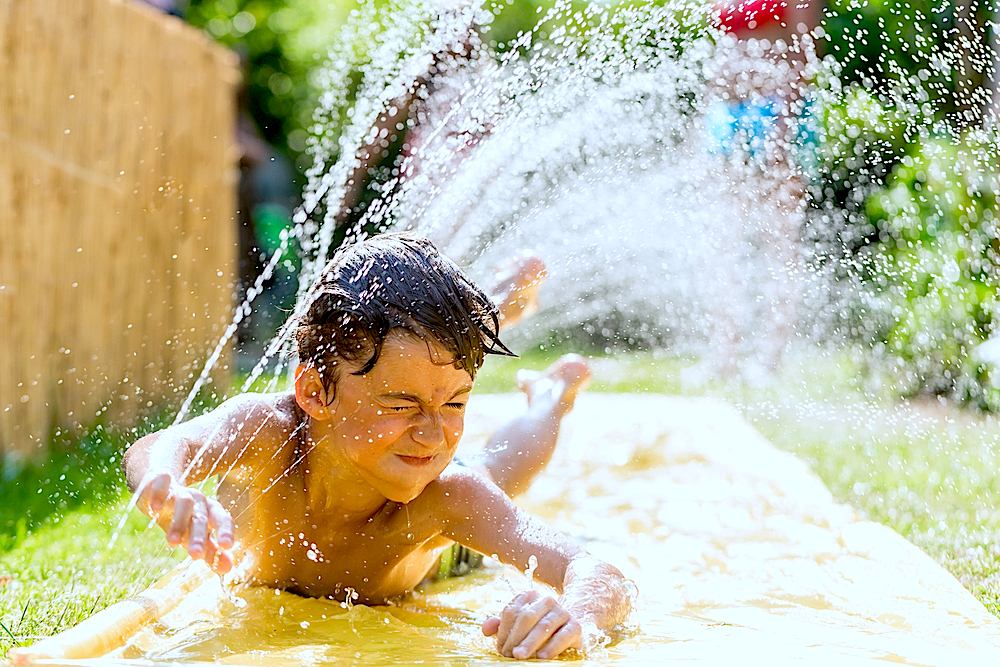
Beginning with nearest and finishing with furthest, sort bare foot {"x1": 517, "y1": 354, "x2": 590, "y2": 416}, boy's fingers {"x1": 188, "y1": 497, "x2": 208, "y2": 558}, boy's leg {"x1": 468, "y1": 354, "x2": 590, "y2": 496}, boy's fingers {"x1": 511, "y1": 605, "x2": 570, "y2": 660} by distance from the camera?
boy's fingers {"x1": 188, "y1": 497, "x2": 208, "y2": 558}
boy's fingers {"x1": 511, "y1": 605, "x2": 570, "y2": 660}
boy's leg {"x1": 468, "y1": 354, "x2": 590, "y2": 496}
bare foot {"x1": 517, "y1": 354, "x2": 590, "y2": 416}

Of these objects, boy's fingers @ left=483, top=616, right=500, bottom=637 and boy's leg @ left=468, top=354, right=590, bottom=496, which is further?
boy's leg @ left=468, top=354, right=590, bottom=496

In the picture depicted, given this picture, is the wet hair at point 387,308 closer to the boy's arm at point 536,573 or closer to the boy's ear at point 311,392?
the boy's ear at point 311,392

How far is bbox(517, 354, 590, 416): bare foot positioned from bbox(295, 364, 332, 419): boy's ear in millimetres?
1214

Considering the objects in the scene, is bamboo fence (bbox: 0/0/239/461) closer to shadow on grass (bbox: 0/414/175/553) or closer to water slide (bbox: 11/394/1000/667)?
shadow on grass (bbox: 0/414/175/553)

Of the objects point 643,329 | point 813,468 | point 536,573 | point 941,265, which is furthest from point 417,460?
point 643,329

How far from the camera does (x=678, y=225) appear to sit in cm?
630

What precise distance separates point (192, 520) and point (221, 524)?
0.05 m

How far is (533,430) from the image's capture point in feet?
10.9

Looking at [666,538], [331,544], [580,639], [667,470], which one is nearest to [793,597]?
[666,538]

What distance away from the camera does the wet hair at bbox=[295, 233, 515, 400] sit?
2.25 meters

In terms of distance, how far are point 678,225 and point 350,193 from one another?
184 inches

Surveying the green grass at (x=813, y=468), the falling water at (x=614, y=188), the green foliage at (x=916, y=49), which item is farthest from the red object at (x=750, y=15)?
the green grass at (x=813, y=468)

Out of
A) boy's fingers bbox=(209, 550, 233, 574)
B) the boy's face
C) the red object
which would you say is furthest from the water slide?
the red object

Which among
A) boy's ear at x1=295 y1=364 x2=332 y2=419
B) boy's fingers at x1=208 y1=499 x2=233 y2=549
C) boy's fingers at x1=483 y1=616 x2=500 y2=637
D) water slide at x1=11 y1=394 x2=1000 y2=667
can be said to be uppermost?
boy's ear at x1=295 y1=364 x2=332 y2=419
